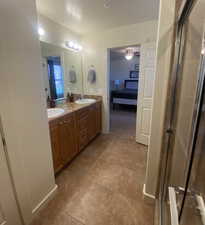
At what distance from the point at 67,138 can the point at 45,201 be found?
86 centimetres

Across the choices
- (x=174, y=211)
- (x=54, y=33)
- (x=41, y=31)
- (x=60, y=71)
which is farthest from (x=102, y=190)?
(x=54, y=33)

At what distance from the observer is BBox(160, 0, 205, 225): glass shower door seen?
0.80 m

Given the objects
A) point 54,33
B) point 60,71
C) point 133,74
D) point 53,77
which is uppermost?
point 54,33

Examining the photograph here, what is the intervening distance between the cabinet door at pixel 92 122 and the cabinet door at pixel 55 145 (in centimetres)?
99

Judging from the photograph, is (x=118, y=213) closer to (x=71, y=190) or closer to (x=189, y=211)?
(x=71, y=190)

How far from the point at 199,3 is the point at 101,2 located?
137 centimetres

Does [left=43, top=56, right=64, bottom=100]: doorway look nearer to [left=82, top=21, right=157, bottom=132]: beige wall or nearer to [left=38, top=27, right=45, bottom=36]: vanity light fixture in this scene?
[left=38, top=27, right=45, bottom=36]: vanity light fixture

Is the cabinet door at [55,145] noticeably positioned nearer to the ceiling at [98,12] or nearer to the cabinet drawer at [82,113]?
the cabinet drawer at [82,113]

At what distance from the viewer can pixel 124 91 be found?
5.88 meters

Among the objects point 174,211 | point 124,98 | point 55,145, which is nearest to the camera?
point 174,211

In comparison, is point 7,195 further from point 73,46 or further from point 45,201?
point 73,46

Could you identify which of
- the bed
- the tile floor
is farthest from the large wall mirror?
the bed

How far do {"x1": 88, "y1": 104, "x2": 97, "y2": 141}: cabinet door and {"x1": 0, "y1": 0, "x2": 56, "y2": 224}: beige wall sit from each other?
1.38m

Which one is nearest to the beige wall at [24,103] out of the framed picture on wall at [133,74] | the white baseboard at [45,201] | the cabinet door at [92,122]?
the white baseboard at [45,201]
